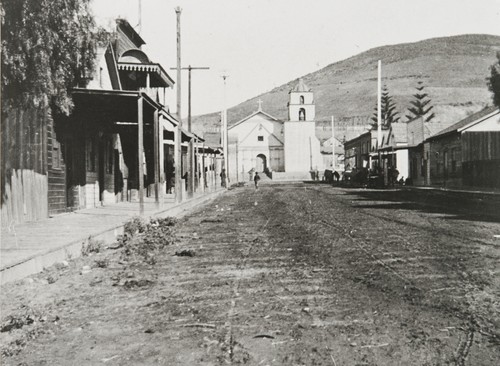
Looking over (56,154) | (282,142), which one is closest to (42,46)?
(56,154)

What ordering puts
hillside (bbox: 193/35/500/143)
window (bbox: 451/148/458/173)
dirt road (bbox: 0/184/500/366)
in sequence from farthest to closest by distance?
hillside (bbox: 193/35/500/143) < window (bbox: 451/148/458/173) < dirt road (bbox: 0/184/500/366)

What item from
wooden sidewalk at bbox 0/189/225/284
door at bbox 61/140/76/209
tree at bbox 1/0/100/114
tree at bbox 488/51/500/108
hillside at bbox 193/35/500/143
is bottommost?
wooden sidewalk at bbox 0/189/225/284

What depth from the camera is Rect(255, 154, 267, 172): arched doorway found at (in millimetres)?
88812

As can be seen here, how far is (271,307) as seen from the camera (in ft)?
17.6

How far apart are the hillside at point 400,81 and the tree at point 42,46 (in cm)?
11514

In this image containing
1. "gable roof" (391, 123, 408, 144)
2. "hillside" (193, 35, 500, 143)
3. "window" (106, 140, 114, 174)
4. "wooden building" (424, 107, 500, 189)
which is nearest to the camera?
"window" (106, 140, 114, 174)

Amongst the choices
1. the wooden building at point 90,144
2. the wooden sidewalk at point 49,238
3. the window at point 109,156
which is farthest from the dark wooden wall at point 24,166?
the window at point 109,156

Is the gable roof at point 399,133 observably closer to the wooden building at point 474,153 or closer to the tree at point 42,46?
the wooden building at point 474,153

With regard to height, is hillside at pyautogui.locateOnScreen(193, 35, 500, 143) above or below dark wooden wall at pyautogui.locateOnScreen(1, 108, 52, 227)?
above

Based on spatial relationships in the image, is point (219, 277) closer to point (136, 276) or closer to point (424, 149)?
point (136, 276)

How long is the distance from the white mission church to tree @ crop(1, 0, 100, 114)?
68.6 meters

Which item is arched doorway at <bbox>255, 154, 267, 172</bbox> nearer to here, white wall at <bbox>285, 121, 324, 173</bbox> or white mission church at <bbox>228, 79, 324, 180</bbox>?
white mission church at <bbox>228, 79, 324, 180</bbox>

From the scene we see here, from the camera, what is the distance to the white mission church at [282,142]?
271ft

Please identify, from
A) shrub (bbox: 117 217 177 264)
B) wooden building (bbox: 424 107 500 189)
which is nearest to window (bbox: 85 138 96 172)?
shrub (bbox: 117 217 177 264)
